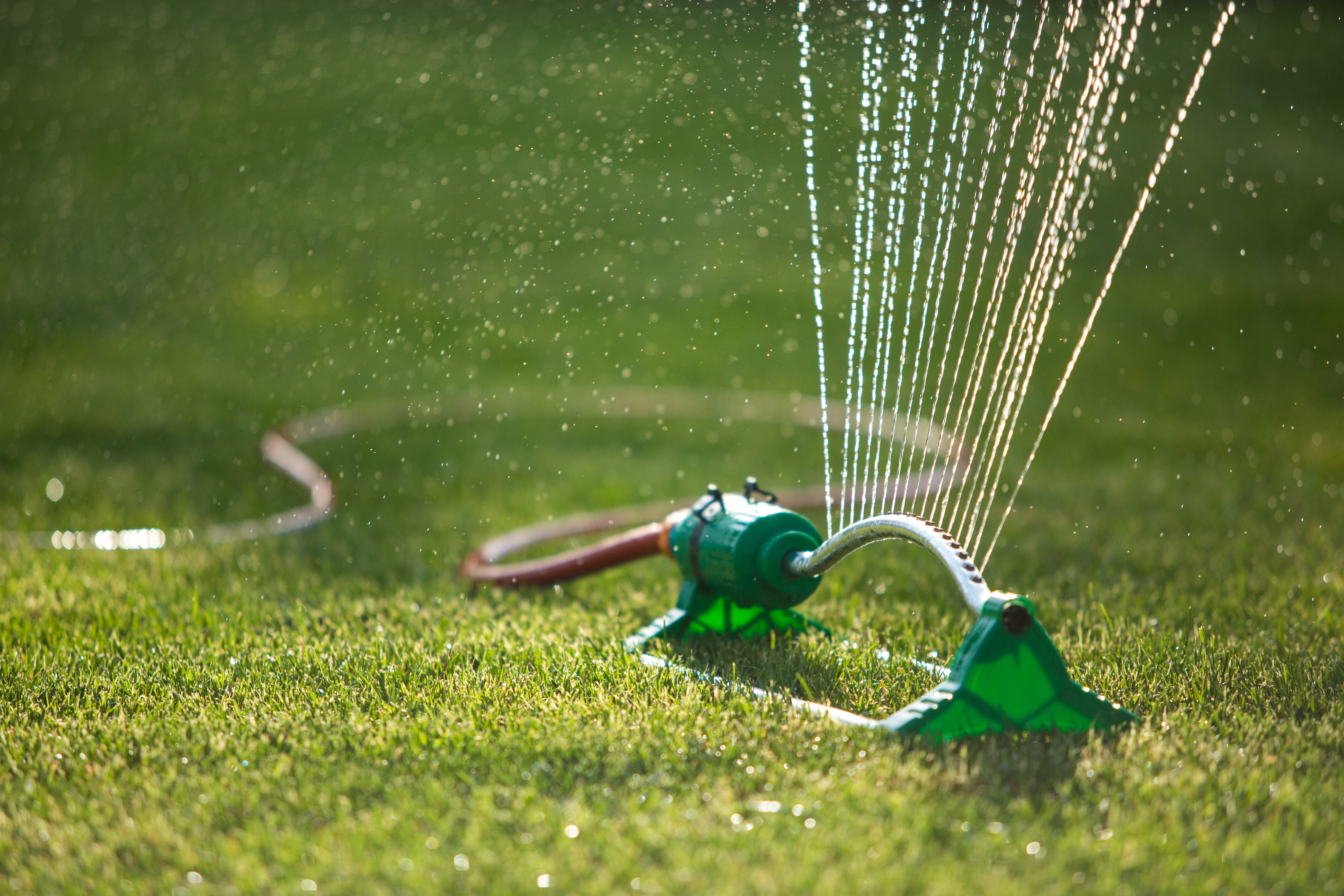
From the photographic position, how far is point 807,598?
2.89 meters

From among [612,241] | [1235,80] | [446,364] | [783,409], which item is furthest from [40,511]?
[1235,80]

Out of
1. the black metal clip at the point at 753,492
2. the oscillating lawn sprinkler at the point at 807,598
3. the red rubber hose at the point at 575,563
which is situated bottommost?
the red rubber hose at the point at 575,563

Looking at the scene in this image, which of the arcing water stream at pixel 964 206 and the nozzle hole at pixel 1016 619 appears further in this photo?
the arcing water stream at pixel 964 206

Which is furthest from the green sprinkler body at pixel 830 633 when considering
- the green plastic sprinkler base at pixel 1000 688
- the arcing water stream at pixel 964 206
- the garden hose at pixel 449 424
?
the arcing water stream at pixel 964 206

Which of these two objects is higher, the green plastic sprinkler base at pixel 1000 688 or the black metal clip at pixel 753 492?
the black metal clip at pixel 753 492

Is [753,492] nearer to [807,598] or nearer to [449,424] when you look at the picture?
[807,598]

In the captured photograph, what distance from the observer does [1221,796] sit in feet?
6.40

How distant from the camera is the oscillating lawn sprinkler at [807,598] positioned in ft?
7.02

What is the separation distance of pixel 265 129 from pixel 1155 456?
8764mm

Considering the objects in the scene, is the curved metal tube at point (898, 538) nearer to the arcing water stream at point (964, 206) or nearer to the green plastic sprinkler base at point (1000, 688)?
the green plastic sprinkler base at point (1000, 688)

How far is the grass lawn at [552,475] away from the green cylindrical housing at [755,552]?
152 mm

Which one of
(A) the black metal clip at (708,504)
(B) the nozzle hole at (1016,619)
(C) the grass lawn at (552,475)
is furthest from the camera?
(A) the black metal clip at (708,504)

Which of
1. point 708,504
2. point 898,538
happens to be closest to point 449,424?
point 708,504

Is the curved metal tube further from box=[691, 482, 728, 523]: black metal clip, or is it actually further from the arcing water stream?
the arcing water stream
